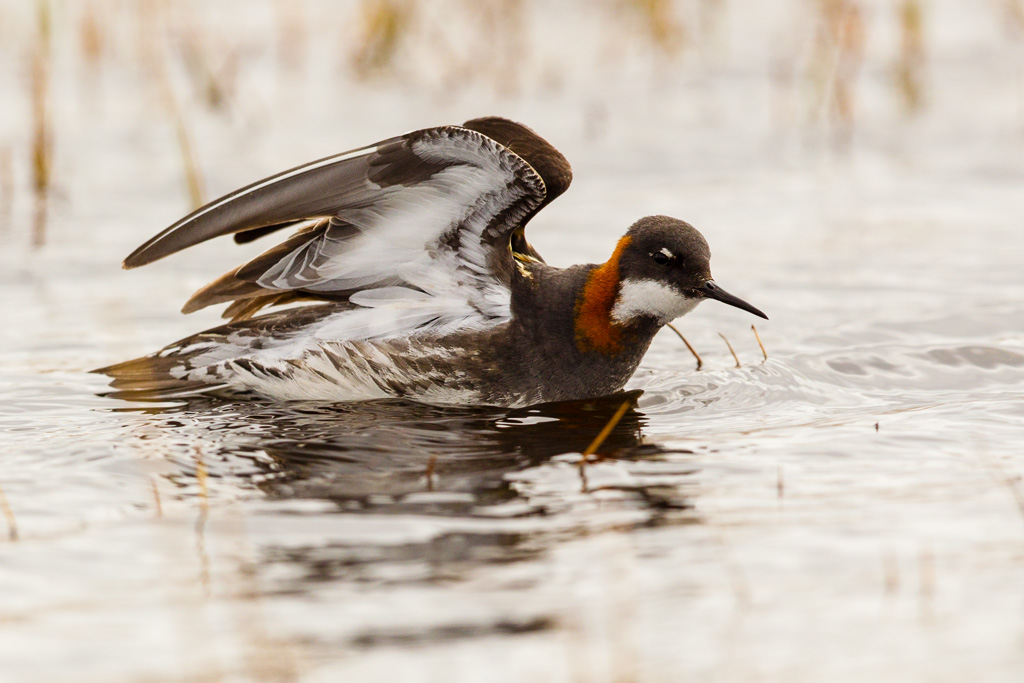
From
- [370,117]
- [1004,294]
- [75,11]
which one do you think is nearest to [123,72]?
[75,11]

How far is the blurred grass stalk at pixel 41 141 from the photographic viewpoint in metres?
9.80

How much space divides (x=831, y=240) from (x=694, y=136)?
9.42ft

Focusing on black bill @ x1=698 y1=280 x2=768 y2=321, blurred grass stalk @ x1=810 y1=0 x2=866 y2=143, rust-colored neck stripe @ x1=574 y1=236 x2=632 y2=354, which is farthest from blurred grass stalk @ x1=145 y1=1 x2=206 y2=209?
blurred grass stalk @ x1=810 y1=0 x2=866 y2=143

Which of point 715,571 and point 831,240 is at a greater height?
point 831,240

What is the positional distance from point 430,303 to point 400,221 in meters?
0.49

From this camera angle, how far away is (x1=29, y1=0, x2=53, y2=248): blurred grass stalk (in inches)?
386

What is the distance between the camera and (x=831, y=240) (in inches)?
385

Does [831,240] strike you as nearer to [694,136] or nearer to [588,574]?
Answer: [694,136]

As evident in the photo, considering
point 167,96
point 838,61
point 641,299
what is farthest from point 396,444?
point 838,61

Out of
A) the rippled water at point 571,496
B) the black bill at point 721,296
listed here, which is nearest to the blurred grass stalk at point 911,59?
the rippled water at point 571,496

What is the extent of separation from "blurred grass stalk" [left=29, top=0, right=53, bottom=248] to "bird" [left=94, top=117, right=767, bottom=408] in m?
3.42

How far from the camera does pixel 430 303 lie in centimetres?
666

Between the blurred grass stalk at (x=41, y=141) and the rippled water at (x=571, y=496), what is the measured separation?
0.16m

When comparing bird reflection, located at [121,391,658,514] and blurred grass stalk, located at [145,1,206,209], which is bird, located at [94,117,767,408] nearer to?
bird reflection, located at [121,391,658,514]
